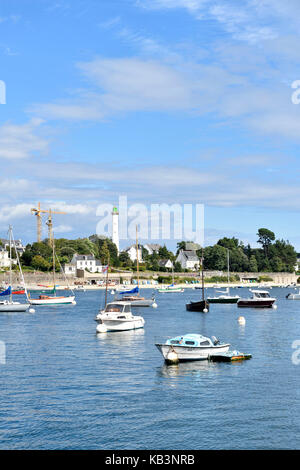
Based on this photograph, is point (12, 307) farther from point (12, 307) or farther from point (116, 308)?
point (116, 308)

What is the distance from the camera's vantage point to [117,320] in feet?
245

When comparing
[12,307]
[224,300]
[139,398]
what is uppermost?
[12,307]

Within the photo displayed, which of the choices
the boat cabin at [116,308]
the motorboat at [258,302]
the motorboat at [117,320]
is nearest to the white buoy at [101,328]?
the motorboat at [117,320]

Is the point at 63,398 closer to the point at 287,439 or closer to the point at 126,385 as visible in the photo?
the point at 126,385

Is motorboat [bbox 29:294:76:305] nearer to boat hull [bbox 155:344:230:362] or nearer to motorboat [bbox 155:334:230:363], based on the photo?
motorboat [bbox 155:334:230:363]

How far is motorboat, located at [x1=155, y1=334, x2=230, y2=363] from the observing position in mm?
50438

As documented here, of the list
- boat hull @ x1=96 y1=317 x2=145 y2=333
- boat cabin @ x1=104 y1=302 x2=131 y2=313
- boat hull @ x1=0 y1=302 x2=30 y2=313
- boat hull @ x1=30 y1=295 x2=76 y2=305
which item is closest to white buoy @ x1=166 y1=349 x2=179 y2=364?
boat hull @ x1=96 y1=317 x2=145 y2=333

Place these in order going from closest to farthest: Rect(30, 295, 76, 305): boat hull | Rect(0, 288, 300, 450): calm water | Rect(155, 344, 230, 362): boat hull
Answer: Rect(0, 288, 300, 450): calm water
Rect(155, 344, 230, 362): boat hull
Rect(30, 295, 76, 305): boat hull

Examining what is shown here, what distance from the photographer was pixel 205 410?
3594 cm

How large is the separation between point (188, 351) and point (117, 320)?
24972mm

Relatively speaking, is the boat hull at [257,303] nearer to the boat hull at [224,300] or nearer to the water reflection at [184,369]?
the boat hull at [224,300]

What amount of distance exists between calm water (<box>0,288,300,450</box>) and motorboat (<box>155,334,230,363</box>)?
1.22 metres

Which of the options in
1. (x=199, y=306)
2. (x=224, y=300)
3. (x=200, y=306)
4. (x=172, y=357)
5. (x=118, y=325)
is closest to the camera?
(x=172, y=357)

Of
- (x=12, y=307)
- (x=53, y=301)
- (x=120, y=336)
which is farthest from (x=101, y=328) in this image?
(x=53, y=301)
